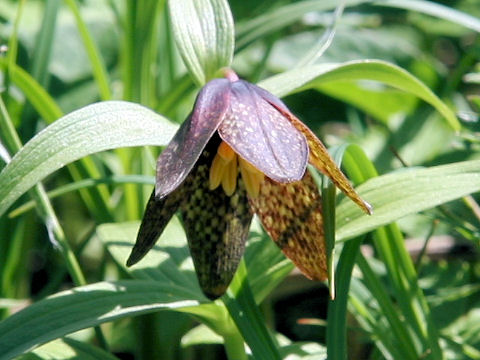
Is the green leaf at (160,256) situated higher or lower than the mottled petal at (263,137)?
lower

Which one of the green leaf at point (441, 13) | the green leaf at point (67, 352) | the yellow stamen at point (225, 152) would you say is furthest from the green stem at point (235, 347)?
the green leaf at point (441, 13)

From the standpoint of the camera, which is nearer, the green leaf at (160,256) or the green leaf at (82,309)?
the green leaf at (82,309)


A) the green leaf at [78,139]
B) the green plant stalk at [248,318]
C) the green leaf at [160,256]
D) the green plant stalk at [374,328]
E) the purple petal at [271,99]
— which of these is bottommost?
the green plant stalk at [374,328]

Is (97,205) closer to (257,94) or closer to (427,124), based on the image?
(257,94)

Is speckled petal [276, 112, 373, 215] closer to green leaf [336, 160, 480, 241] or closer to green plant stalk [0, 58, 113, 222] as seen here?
green leaf [336, 160, 480, 241]

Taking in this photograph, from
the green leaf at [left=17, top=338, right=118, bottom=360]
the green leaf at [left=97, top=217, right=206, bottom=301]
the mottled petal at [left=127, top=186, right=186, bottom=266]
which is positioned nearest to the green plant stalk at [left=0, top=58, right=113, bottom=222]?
the green leaf at [left=97, top=217, right=206, bottom=301]

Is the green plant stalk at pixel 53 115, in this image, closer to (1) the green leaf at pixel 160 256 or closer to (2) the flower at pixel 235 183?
(1) the green leaf at pixel 160 256
